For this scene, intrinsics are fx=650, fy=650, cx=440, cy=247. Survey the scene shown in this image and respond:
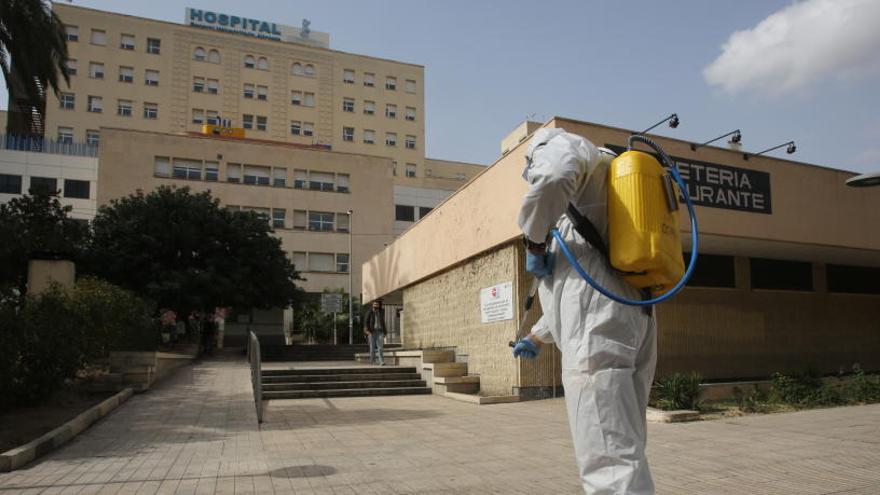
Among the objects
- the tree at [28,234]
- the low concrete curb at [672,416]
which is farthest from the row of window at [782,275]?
the tree at [28,234]

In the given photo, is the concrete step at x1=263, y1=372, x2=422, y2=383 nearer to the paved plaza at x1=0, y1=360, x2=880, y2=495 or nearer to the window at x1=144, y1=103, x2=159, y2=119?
the paved plaza at x1=0, y1=360, x2=880, y2=495

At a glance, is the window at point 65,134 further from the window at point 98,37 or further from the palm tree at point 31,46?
the palm tree at point 31,46

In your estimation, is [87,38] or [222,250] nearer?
[222,250]

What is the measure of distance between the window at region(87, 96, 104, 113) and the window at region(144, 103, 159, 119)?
3.22 meters

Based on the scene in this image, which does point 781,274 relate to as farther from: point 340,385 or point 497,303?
point 340,385

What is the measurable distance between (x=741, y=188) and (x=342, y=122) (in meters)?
49.7

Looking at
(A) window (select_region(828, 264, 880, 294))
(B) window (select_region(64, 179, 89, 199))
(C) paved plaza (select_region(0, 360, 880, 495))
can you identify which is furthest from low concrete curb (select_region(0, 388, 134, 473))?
(B) window (select_region(64, 179, 89, 199))

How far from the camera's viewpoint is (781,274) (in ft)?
48.1

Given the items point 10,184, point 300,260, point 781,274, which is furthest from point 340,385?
point 10,184

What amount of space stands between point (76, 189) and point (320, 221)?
16.5 meters

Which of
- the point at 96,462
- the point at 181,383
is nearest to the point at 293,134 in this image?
the point at 181,383

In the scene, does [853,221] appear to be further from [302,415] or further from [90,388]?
[90,388]

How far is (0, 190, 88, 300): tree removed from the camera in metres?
15.2

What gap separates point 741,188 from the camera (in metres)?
12.6
